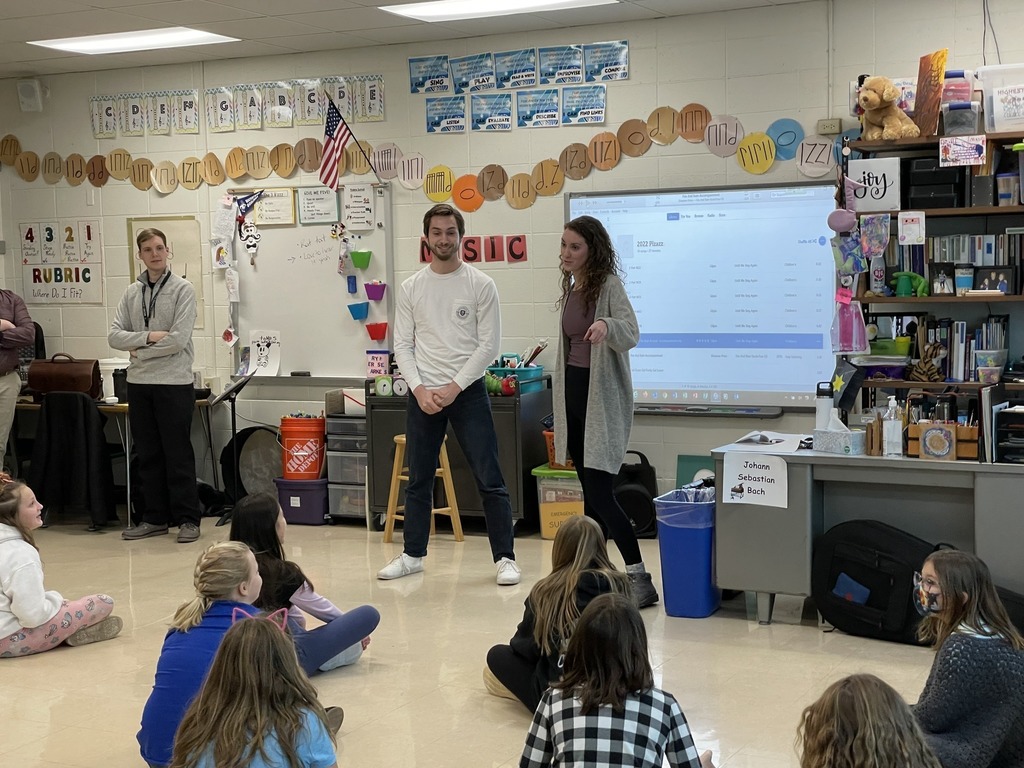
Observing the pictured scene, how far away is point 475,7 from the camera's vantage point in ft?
20.1

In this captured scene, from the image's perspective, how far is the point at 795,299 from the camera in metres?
6.09

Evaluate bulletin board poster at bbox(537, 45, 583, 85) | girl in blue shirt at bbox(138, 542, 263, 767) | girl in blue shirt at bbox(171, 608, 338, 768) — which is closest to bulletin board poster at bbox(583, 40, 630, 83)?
bulletin board poster at bbox(537, 45, 583, 85)

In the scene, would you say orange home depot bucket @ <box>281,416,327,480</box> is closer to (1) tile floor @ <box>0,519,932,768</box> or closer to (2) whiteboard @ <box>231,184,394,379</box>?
(2) whiteboard @ <box>231,184,394,379</box>

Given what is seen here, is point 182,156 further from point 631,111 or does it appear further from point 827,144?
point 827,144

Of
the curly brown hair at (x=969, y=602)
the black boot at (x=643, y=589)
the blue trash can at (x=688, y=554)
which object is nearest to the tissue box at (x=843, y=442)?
the blue trash can at (x=688, y=554)

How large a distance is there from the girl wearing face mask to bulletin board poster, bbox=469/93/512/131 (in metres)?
4.43

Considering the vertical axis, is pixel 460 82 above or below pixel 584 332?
above

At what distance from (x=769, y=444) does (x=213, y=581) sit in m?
2.55

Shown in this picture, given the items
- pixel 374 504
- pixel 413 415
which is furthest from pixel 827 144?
pixel 374 504

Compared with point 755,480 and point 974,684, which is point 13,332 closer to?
point 755,480

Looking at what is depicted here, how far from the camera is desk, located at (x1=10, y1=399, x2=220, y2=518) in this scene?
22.3 feet

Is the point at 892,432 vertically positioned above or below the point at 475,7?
below

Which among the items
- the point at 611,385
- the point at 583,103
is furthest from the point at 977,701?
the point at 583,103

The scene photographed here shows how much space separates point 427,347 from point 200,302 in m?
2.66
